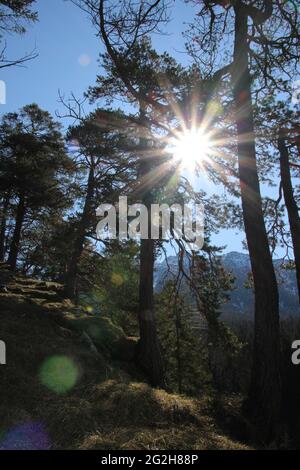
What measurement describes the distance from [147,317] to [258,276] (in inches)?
177

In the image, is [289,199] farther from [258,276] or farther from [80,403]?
[80,403]

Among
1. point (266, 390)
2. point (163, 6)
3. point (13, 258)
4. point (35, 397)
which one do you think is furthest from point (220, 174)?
point (13, 258)

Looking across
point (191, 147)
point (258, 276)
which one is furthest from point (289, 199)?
point (258, 276)

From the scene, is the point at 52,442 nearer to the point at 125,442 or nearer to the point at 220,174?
the point at 125,442

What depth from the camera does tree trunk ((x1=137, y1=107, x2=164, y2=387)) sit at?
11.4 m

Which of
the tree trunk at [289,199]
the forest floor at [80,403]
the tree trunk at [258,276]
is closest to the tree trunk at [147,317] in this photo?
the forest floor at [80,403]

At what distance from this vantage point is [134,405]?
21.6ft

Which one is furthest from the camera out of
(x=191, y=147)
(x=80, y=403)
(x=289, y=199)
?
(x=289, y=199)

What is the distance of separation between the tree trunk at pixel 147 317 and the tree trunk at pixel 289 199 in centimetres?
465

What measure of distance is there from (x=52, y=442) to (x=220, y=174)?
9.02 metres

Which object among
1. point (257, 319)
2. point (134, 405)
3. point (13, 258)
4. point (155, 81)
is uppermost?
point (155, 81)

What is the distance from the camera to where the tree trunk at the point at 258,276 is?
7605mm

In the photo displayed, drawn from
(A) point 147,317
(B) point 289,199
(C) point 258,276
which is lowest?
(A) point 147,317

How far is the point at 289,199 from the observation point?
13711mm
